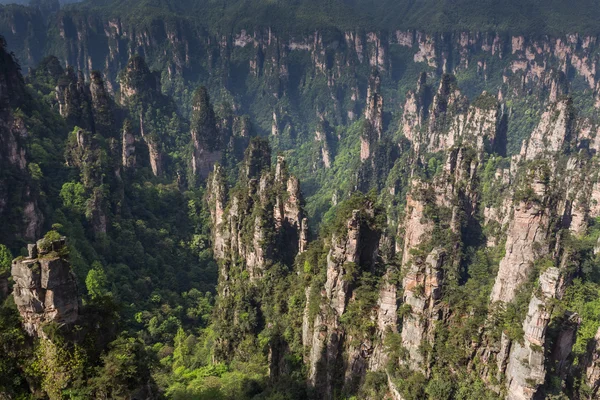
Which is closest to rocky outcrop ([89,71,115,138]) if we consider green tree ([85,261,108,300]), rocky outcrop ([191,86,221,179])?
rocky outcrop ([191,86,221,179])

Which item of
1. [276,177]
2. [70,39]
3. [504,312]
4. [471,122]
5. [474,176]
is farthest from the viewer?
[70,39]

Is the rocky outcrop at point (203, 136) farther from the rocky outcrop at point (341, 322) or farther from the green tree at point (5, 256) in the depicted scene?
the rocky outcrop at point (341, 322)

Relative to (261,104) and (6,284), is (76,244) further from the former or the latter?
(261,104)

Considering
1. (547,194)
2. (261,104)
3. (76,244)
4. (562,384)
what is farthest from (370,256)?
(261,104)

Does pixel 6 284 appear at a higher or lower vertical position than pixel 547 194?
lower

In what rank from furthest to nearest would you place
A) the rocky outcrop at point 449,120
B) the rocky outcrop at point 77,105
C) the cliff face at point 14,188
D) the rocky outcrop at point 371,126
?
1. the rocky outcrop at point 371,126
2. the rocky outcrop at point 449,120
3. the rocky outcrop at point 77,105
4. the cliff face at point 14,188

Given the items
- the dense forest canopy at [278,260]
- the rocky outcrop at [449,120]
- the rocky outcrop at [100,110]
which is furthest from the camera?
the rocky outcrop at [449,120]

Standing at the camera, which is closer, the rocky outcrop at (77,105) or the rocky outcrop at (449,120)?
the rocky outcrop at (77,105)

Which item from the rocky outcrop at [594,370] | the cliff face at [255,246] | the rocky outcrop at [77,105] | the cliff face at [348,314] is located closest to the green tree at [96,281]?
the cliff face at [255,246]

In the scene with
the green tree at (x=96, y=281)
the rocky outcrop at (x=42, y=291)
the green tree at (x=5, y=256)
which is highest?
the rocky outcrop at (x=42, y=291)
